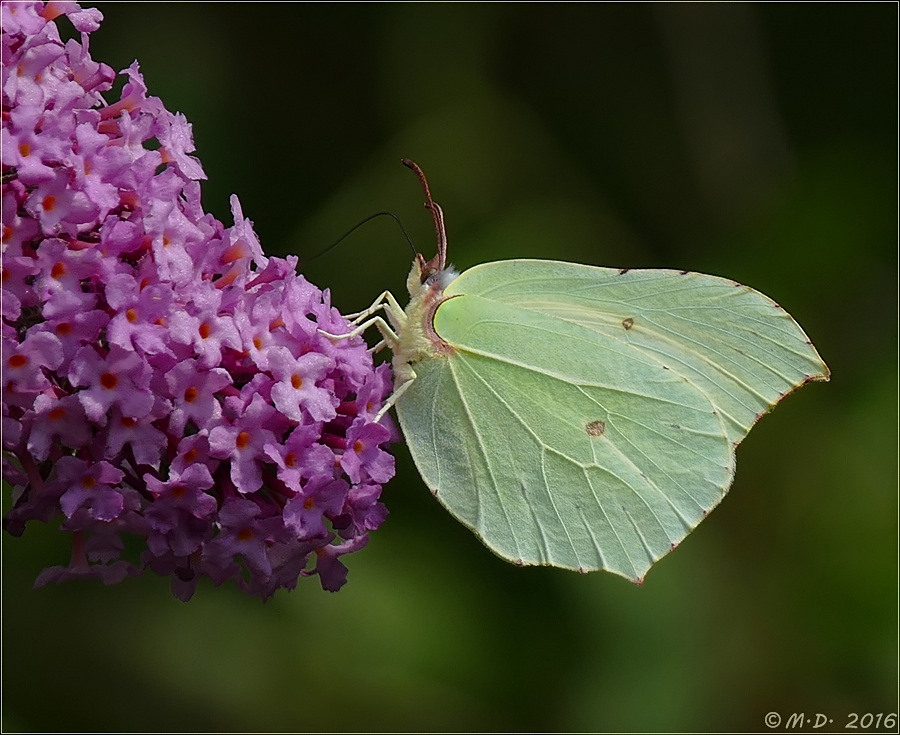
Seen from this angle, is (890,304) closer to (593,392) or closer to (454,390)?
(593,392)

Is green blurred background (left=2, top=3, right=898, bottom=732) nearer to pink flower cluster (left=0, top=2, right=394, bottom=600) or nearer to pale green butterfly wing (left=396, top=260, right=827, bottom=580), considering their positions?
pale green butterfly wing (left=396, top=260, right=827, bottom=580)

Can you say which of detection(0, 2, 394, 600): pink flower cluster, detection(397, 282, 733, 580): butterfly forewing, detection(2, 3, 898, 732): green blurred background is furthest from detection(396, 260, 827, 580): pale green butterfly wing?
detection(2, 3, 898, 732): green blurred background

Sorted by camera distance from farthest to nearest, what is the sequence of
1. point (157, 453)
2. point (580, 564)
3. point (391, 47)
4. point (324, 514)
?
point (391, 47)
point (580, 564)
point (324, 514)
point (157, 453)

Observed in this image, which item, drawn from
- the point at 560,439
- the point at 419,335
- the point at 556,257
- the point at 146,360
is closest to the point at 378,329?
the point at 419,335

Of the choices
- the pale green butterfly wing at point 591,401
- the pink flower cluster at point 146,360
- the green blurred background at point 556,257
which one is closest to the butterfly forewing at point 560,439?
the pale green butterfly wing at point 591,401

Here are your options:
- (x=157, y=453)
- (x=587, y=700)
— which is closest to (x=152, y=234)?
(x=157, y=453)

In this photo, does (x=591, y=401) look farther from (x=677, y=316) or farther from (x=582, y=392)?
(x=677, y=316)
